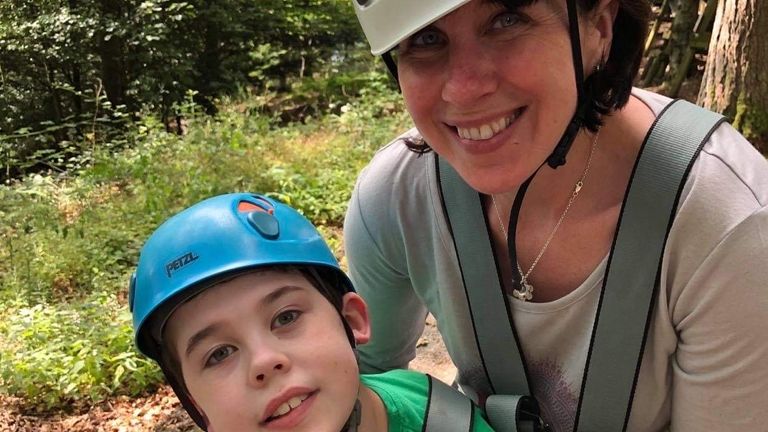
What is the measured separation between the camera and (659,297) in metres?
1.39

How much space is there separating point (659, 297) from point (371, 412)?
0.69m

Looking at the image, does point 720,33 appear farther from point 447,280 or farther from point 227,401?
point 227,401

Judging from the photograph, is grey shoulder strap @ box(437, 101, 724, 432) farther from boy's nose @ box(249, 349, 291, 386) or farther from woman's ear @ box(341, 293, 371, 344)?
boy's nose @ box(249, 349, 291, 386)

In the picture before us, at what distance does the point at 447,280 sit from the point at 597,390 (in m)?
0.43

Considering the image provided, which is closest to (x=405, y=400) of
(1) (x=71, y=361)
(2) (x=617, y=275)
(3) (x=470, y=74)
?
(2) (x=617, y=275)

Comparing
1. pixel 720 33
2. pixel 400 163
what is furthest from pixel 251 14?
pixel 400 163

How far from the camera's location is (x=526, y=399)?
1.65m

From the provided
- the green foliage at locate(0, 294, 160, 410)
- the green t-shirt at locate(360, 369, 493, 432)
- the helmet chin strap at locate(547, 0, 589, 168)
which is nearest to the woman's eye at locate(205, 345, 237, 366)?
the green t-shirt at locate(360, 369, 493, 432)

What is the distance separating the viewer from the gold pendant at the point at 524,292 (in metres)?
1.59

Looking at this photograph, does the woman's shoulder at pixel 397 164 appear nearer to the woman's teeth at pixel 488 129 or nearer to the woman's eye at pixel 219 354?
the woman's teeth at pixel 488 129

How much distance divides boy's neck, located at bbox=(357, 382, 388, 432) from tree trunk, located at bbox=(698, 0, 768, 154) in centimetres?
396

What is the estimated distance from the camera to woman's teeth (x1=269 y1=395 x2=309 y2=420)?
4.45 ft

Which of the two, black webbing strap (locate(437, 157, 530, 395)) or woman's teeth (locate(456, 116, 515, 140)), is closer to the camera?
woman's teeth (locate(456, 116, 515, 140))

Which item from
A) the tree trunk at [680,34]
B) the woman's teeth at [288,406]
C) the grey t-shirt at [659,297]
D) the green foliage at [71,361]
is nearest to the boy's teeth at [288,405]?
the woman's teeth at [288,406]
